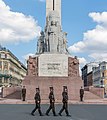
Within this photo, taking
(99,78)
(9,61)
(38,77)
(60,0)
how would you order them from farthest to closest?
(99,78) < (9,61) < (60,0) < (38,77)

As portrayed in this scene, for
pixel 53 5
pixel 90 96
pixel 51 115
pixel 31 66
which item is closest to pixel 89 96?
pixel 90 96

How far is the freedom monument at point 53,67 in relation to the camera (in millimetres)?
36062

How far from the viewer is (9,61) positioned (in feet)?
397

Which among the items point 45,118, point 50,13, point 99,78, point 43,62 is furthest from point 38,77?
point 99,78

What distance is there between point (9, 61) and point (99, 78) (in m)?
40.3

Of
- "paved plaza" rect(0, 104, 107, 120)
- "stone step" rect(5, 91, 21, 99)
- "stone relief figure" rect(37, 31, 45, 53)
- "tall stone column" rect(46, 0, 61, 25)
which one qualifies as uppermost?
"tall stone column" rect(46, 0, 61, 25)

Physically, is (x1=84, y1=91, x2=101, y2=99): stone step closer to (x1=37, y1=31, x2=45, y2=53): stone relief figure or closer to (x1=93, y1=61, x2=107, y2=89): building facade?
(x1=37, y1=31, x2=45, y2=53): stone relief figure

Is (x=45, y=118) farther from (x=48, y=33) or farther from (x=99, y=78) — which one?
(x=99, y=78)

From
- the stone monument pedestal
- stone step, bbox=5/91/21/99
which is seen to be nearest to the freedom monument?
the stone monument pedestal

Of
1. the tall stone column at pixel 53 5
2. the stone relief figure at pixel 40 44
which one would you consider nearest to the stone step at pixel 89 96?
the stone relief figure at pixel 40 44

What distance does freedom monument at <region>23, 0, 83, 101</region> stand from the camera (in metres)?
36.1

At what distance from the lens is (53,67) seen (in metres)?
37.8

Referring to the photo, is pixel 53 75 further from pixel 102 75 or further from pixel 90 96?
pixel 102 75

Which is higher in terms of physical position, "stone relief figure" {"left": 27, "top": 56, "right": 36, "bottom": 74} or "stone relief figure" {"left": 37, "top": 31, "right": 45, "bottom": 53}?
"stone relief figure" {"left": 37, "top": 31, "right": 45, "bottom": 53}
